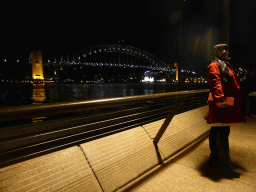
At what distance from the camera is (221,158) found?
2.16 m

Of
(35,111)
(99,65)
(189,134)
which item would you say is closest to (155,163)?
(189,134)

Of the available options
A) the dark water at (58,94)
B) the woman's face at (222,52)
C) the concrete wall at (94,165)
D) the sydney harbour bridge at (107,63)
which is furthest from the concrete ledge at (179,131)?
the sydney harbour bridge at (107,63)

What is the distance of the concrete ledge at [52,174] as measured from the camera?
1.49m

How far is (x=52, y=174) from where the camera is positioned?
1645 millimetres

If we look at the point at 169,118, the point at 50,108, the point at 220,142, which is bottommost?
the point at 220,142

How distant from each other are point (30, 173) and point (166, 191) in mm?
1214

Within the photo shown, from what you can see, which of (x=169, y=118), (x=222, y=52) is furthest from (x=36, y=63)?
(x=222, y=52)

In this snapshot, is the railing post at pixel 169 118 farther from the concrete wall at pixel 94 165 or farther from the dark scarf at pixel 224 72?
the dark scarf at pixel 224 72

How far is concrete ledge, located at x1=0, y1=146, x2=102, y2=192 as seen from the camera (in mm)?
1493

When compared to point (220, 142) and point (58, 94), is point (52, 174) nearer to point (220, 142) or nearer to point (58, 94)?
point (220, 142)

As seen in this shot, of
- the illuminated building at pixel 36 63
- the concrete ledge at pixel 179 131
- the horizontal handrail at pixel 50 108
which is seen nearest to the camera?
the horizontal handrail at pixel 50 108

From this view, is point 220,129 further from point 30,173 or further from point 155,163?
point 30,173

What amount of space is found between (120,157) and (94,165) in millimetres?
333

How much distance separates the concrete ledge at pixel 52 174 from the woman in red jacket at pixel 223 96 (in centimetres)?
138
